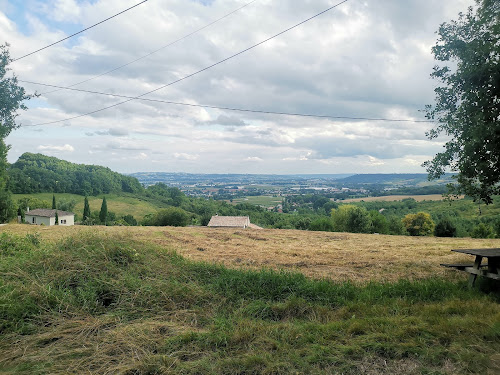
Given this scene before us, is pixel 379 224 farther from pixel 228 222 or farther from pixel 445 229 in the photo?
pixel 228 222

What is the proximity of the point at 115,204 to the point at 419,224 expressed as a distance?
251 ft

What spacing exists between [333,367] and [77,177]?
357 feet

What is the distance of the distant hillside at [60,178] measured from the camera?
83.4 m

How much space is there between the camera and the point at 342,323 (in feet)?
15.5

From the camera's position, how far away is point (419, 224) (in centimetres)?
5500

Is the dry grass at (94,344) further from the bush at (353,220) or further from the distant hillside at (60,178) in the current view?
the distant hillside at (60,178)

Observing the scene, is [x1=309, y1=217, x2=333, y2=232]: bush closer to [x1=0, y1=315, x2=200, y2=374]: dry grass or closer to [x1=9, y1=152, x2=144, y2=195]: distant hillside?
[x1=0, y1=315, x2=200, y2=374]: dry grass

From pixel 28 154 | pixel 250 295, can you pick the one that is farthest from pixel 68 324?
pixel 28 154

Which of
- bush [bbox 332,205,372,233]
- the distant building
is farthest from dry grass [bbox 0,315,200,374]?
bush [bbox 332,205,372,233]

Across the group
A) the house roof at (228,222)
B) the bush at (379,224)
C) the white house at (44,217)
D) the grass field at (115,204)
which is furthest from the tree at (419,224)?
the white house at (44,217)

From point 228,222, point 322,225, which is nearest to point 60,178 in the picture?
point 228,222

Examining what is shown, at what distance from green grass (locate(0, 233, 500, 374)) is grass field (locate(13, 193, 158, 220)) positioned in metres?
75.2

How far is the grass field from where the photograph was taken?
263 feet

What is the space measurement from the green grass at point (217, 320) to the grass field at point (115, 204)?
75.2 metres
